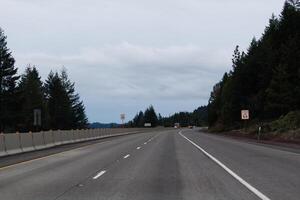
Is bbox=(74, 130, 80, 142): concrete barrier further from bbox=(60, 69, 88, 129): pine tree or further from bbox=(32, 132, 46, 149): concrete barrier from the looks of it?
bbox=(60, 69, 88, 129): pine tree

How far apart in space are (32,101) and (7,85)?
21872mm

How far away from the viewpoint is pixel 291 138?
4900 cm

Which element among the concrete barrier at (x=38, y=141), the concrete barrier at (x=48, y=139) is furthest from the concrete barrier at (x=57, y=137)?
the concrete barrier at (x=38, y=141)

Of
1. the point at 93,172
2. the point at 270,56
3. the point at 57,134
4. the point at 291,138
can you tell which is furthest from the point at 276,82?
the point at 93,172

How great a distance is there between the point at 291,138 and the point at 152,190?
1494 inches

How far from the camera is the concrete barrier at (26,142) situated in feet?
109

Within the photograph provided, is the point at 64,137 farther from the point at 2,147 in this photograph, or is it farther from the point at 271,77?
the point at 271,77

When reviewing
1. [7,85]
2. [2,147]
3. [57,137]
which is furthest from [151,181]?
[7,85]

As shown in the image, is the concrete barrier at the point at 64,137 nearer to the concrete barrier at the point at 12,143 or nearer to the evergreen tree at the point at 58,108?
the concrete barrier at the point at 12,143

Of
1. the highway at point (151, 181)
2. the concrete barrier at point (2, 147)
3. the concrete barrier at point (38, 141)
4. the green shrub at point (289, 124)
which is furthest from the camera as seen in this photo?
the green shrub at point (289, 124)

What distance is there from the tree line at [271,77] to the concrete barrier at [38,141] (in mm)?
41979

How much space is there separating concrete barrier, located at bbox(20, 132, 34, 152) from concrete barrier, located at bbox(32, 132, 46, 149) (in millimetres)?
845

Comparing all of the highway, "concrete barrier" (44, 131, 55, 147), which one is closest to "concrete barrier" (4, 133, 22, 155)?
"concrete barrier" (44, 131, 55, 147)

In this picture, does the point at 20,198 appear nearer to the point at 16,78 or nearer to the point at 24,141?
the point at 24,141
